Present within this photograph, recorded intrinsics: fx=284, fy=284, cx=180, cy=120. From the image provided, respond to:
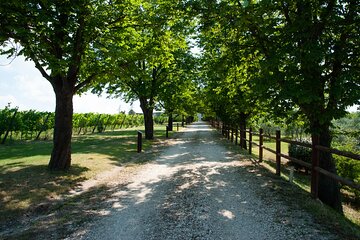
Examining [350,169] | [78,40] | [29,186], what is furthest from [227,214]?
[350,169]

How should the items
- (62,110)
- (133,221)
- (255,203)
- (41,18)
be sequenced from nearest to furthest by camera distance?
(133,221) → (255,203) → (41,18) → (62,110)

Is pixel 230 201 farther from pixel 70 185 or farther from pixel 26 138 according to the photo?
pixel 26 138

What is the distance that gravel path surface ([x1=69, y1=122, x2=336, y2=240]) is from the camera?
494cm

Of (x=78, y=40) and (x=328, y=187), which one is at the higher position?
(x=78, y=40)

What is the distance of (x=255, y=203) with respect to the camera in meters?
6.68

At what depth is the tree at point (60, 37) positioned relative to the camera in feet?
24.6

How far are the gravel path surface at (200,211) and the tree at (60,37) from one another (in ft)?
10.7

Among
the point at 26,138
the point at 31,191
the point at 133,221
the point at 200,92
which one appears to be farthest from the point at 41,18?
the point at 200,92

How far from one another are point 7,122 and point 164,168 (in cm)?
1401

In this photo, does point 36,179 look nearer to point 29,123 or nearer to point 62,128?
point 62,128

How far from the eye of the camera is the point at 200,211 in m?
6.12

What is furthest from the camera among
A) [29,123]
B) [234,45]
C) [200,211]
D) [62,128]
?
[29,123]

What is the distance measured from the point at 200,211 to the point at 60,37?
6.65 m

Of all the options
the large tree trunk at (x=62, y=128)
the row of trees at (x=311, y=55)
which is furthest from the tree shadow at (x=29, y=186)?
the row of trees at (x=311, y=55)
